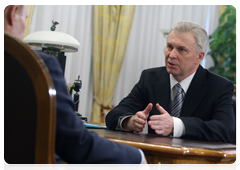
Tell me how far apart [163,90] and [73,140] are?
4.88 ft

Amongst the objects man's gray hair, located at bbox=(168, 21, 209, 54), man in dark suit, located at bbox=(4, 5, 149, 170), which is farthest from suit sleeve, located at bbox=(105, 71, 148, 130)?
man in dark suit, located at bbox=(4, 5, 149, 170)

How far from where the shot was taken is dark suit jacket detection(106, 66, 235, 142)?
187 cm

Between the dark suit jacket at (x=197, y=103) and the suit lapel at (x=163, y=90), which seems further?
the suit lapel at (x=163, y=90)

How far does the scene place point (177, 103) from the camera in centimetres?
223

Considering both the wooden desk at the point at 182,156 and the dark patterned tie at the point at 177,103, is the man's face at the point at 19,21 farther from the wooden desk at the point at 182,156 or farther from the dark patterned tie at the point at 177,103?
the dark patterned tie at the point at 177,103

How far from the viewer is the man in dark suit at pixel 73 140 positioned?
36.2 inches

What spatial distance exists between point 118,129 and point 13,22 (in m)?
1.20

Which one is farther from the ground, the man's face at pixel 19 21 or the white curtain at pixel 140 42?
the white curtain at pixel 140 42

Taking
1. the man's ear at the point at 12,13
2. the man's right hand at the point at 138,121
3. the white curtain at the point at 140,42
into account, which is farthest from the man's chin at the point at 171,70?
the white curtain at the point at 140,42

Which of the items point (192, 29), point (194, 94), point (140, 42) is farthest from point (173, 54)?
point (140, 42)

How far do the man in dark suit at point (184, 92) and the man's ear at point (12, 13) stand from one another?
43.1 inches

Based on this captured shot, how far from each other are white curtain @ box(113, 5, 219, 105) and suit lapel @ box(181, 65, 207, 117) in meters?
2.88

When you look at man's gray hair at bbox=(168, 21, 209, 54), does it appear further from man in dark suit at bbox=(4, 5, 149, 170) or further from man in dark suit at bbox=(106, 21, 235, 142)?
man in dark suit at bbox=(4, 5, 149, 170)
